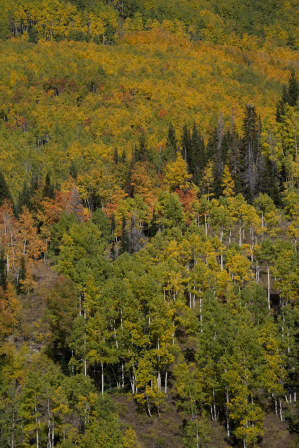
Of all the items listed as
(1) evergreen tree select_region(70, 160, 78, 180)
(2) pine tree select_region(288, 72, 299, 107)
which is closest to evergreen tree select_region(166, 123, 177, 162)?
(1) evergreen tree select_region(70, 160, 78, 180)

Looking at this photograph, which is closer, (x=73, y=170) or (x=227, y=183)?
(x=227, y=183)

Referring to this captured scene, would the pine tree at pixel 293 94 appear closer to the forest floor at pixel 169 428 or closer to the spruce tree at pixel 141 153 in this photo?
the spruce tree at pixel 141 153

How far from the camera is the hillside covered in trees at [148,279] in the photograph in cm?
5031

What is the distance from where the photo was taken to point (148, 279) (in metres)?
56.7

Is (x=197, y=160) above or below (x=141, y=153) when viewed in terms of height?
below

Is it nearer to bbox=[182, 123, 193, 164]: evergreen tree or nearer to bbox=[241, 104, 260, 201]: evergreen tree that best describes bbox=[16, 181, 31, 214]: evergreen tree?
bbox=[182, 123, 193, 164]: evergreen tree

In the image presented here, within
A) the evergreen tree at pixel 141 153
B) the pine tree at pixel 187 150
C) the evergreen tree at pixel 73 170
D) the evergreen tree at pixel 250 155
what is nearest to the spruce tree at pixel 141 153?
the evergreen tree at pixel 141 153

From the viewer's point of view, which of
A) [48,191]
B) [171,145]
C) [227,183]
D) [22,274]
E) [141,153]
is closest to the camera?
[22,274]

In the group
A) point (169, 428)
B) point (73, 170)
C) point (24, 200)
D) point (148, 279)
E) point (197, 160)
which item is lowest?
point (169, 428)

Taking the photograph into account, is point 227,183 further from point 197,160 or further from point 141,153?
point 141,153

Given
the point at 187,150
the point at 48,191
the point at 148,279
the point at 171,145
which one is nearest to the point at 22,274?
the point at 48,191

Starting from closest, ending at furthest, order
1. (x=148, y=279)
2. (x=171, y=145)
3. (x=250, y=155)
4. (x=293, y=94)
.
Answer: (x=148, y=279) < (x=250, y=155) < (x=293, y=94) < (x=171, y=145)

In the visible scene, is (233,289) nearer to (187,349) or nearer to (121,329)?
(187,349)

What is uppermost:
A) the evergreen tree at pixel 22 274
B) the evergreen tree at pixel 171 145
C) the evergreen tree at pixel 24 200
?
the evergreen tree at pixel 171 145
